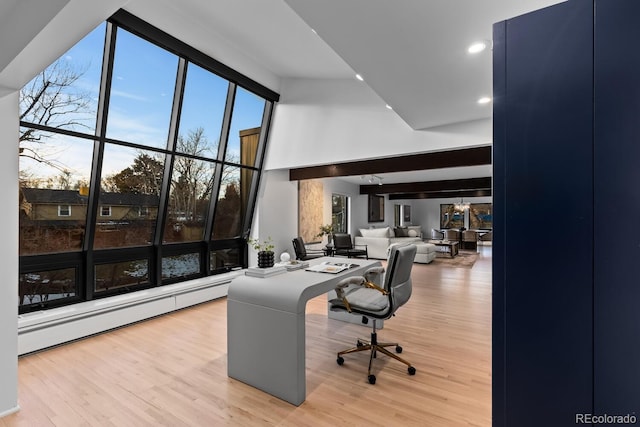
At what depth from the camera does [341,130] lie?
517 cm

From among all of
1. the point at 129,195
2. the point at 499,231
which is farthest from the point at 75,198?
the point at 499,231

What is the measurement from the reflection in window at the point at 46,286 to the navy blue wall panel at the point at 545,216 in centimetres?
427

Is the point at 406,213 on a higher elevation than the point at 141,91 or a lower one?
lower

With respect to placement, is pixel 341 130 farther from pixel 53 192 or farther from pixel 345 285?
pixel 53 192

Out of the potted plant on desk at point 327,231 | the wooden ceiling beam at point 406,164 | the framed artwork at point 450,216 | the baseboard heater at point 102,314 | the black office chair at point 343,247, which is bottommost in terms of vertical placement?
the baseboard heater at point 102,314

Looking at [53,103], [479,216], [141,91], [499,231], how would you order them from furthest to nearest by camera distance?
1. [479,216]
2. [141,91]
3. [53,103]
4. [499,231]

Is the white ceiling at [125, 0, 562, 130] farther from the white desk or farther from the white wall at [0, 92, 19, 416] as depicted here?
the white wall at [0, 92, 19, 416]

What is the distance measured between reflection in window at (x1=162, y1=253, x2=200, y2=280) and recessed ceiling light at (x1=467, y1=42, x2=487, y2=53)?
14.8ft

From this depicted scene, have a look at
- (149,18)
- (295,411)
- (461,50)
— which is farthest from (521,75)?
(149,18)

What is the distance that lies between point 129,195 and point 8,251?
6.31 ft

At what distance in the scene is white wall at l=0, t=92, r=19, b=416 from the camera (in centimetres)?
210

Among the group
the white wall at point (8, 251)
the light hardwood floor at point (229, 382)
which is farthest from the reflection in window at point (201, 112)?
the light hardwood floor at point (229, 382)

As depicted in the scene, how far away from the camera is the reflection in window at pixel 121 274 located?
380 centimetres

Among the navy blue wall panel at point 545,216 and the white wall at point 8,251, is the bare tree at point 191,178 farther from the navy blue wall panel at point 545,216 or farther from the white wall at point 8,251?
the navy blue wall panel at point 545,216
